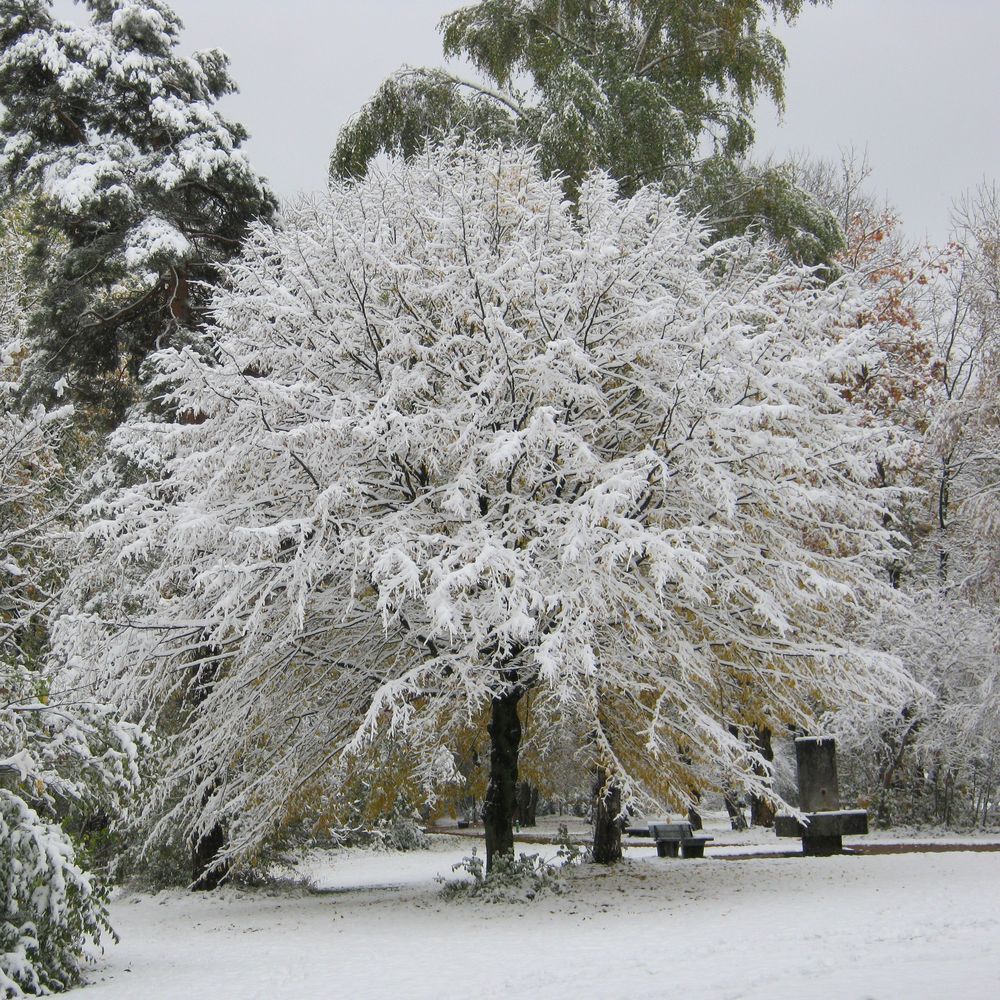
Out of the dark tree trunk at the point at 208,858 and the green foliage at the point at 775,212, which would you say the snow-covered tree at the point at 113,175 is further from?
the green foliage at the point at 775,212

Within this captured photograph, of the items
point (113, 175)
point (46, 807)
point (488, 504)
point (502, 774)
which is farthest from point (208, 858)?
point (113, 175)

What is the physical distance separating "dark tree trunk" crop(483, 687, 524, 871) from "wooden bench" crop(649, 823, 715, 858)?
6.05 metres

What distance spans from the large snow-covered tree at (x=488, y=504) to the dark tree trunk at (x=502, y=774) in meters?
0.03

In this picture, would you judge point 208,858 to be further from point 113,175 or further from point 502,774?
point 113,175

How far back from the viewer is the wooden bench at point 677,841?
16875mm

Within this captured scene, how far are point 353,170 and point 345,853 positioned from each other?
14277 millimetres

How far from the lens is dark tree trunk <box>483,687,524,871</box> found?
38.0 ft

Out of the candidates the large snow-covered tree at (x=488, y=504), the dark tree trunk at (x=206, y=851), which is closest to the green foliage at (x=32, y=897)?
the large snow-covered tree at (x=488, y=504)

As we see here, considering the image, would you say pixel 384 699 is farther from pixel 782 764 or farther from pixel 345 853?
pixel 782 764

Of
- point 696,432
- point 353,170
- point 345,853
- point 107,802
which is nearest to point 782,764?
point 345,853

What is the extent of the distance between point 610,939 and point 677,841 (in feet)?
29.9

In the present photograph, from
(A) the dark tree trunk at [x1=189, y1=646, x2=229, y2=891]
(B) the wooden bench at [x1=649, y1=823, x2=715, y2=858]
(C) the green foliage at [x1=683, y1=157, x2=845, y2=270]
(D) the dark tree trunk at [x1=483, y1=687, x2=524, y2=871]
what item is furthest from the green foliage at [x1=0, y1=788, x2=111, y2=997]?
(C) the green foliage at [x1=683, y1=157, x2=845, y2=270]

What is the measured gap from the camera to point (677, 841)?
56.2ft

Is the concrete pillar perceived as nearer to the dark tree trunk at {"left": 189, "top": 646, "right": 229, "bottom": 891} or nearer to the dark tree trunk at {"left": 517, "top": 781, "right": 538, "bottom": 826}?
the dark tree trunk at {"left": 189, "top": 646, "right": 229, "bottom": 891}
